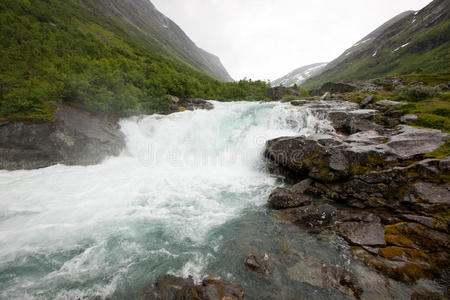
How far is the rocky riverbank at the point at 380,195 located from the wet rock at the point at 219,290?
13.6 feet

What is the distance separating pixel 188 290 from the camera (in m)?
4.29

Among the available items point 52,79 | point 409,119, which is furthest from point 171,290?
point 52,79

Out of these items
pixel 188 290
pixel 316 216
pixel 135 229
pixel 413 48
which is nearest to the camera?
pixel 188 290

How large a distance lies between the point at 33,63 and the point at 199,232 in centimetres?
2200

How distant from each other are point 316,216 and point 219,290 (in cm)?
514

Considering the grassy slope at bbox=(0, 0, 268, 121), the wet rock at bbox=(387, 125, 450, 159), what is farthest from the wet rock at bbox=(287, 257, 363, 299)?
the grassy slope at bbox=(0, 0, 268, 121)

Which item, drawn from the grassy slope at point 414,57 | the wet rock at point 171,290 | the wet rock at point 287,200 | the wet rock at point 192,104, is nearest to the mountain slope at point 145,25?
the wet rock at point 192,104

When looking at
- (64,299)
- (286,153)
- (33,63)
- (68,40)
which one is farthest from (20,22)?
(286,153)

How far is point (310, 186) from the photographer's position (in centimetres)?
975

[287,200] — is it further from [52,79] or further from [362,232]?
[52,79]

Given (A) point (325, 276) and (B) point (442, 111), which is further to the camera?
(B) point (442, 111)

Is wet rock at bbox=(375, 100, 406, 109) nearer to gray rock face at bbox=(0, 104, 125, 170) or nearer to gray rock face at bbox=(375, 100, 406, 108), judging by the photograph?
gray rock face at bbox=(375, 100, 406, 108)

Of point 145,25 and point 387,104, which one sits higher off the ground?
point 145,25

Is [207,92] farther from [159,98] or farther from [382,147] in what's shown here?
[382,147]
